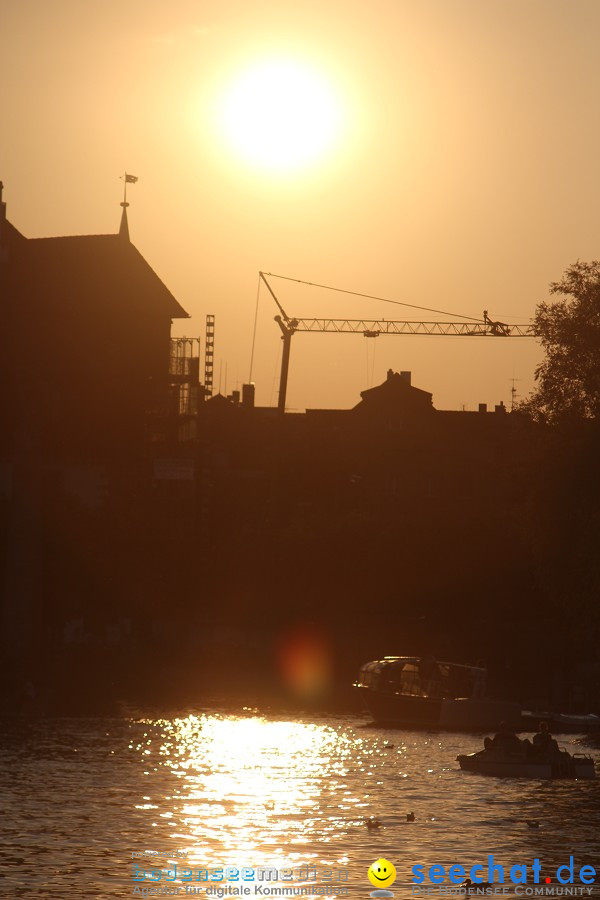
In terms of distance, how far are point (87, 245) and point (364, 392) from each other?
3538 centimetres

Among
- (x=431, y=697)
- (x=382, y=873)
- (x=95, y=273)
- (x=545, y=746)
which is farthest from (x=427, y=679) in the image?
(x=95, y=273)

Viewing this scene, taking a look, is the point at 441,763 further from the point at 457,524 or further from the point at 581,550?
the point at 457,524

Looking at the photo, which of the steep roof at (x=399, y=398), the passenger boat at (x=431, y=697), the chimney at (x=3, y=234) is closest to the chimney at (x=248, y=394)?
the steep roof at (x=399, y=398)

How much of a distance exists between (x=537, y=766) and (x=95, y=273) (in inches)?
2711

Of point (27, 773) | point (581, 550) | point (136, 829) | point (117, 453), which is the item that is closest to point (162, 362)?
point (117, 453)

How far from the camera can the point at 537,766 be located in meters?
46.5

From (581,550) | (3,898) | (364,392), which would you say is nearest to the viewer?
(3,898)

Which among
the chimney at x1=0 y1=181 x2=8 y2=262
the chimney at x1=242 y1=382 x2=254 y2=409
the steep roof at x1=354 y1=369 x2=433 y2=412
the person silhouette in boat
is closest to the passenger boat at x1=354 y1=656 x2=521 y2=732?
the person silhouette in boat

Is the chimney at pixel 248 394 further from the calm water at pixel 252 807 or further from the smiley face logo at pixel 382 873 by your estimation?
the smiley face logo at pixel 382 873

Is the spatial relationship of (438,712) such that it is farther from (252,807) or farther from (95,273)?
(95,273)

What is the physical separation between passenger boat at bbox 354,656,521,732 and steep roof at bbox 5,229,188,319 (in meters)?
39.7

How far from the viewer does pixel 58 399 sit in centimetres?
8194

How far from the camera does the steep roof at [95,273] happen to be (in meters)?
104

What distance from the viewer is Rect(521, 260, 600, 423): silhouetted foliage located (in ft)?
187
